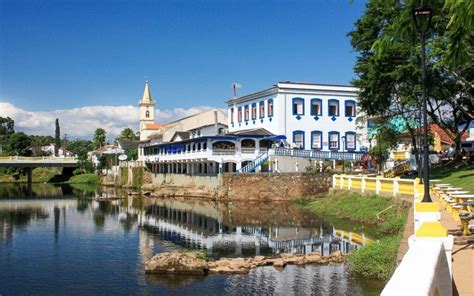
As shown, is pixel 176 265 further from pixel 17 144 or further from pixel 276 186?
pixel 17 144

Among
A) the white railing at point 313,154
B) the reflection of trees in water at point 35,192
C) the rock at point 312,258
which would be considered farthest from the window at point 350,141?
the reflection of trees in water at point 35,192

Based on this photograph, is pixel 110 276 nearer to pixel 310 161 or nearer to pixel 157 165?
pixel 310 161

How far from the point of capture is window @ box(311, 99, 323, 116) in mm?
53894

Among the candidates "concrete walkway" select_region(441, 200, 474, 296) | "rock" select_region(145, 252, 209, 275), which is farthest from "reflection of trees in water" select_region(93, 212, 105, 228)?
"concrete walkway" select_region(441, 200, 474, 296)

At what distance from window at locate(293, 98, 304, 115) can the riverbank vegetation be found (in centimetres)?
1150

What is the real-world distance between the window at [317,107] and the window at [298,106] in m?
1.24

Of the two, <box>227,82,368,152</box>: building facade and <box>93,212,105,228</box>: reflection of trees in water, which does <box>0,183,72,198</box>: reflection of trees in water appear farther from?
<box>227,82,368,152</box>: building facade

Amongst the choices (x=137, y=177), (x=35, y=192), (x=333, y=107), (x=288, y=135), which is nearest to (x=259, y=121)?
(x=288, y=135)

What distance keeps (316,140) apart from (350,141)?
12.8 ft

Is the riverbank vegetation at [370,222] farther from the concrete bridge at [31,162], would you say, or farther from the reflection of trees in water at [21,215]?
the concrete bridge at [31,162]

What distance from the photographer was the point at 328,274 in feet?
60.1

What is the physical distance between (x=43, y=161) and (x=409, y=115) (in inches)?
2646

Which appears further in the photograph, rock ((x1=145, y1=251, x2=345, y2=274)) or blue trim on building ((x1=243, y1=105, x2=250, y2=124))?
blue trim on building ((x1=243, y1=105, x2=250, y2=124))

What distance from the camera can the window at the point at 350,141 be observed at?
55.1 metres
